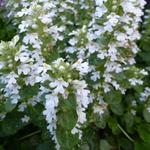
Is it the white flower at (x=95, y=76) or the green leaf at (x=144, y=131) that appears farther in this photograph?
the green leaf at (x=144, y=131)

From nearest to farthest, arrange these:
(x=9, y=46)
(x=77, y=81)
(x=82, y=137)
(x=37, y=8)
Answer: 1. (x=77, y=81)
2. (x=9, y=46)
3. (x=37, y=8)
4. (x=82, y=137)

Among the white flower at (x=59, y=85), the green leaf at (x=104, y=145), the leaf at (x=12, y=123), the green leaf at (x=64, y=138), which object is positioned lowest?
the green leaf at (x=104, y=145)

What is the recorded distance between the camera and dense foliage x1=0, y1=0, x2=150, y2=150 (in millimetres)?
2014

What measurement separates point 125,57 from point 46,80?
0.88 metres

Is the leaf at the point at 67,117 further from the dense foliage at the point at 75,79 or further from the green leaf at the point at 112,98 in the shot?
the green leaf at the point at 112,98

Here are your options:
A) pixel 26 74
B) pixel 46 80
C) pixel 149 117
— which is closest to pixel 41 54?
pixel 26 74

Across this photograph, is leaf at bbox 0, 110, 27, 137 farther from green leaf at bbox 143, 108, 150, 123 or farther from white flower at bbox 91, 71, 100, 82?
green leaf at bbox 143, 108, 150, 123

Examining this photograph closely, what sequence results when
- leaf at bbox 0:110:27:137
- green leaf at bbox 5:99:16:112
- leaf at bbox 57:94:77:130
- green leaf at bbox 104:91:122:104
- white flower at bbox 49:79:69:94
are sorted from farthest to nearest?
green leaf at bbox 104:91:122:104, leaf at bbox 0:110:27:137, green leaf at bbox 5:99:16:112, leaf at bbox 57:94:77:130, white flower at bbox 49:79:69:94

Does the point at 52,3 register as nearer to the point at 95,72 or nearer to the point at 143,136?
the point at 95,72

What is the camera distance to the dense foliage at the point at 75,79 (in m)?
2.01

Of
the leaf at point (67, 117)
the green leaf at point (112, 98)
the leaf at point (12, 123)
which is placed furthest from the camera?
the green leaf at point (112, 98)

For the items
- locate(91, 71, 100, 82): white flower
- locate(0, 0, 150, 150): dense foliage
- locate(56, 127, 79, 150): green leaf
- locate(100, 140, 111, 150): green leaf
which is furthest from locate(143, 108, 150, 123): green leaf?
locate(56, 127, 79, 150): green leaf

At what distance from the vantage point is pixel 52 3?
273 cm

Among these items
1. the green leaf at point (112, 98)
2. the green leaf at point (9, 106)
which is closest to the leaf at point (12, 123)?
the green leaf at point (9, 106)
